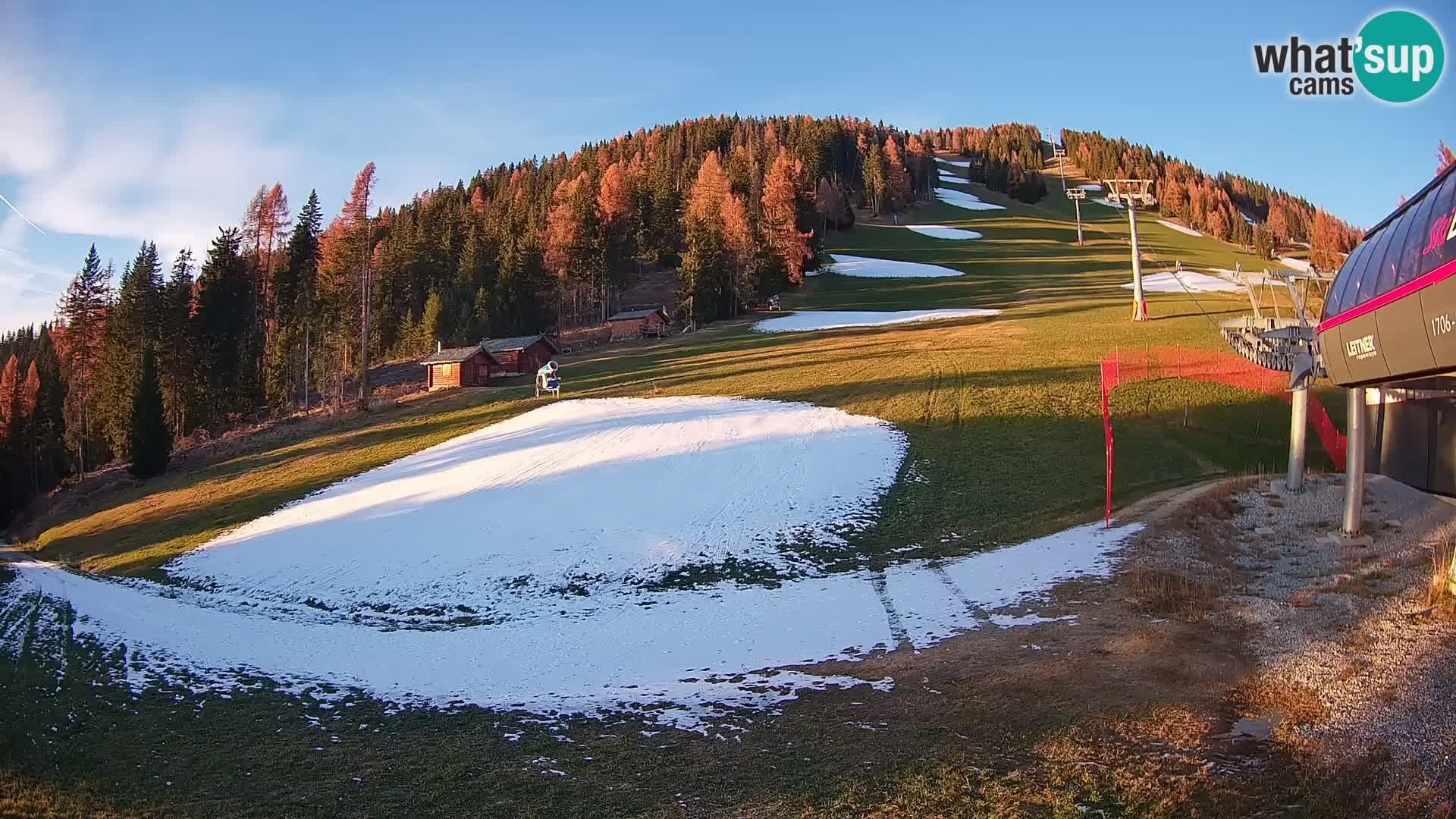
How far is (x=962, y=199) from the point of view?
15188cm

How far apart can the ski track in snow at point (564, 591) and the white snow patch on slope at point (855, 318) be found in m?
27.9

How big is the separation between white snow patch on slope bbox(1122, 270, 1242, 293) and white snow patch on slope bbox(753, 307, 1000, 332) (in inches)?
624

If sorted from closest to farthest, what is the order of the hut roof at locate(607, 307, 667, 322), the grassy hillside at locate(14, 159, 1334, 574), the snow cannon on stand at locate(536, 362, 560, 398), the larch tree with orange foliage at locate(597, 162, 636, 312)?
the grassy hillside at locate(14, 159, 1334, 574) < the snow cannon on stand at locate(536, 362, 560, 398) < the hut roof at locate(607, 307, 667, 322) < the larch tree with orange foliage at locate(597, 162, 636, 312)

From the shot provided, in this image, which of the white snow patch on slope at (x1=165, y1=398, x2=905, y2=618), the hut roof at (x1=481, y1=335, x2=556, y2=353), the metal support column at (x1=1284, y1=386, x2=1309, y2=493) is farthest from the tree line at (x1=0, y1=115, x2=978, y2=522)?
the metal support column at (x1=1284, y1=386, x2=1309, y2=493)

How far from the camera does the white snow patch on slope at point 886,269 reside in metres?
85.2

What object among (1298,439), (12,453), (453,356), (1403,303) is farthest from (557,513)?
(12,453)

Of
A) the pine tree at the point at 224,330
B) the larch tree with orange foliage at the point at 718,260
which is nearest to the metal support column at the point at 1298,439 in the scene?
the larch tree with orange foliage at the point at 718,260

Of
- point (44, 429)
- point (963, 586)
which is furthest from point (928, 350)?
point (44, 429)

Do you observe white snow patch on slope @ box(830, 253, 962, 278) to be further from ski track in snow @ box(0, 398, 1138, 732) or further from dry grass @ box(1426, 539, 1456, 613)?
dry grass @ box(1426, 539, 1456, 613)

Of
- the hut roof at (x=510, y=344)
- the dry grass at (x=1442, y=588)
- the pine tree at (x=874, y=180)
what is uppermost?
the pine tree at (x=874, y=180)

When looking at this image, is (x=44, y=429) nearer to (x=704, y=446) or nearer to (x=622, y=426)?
(x=622, y=426)

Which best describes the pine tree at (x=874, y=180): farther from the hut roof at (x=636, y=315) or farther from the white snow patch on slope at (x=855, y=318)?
the hut roof at (x=636, y=315)

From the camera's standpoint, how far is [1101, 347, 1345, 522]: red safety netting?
102 feet

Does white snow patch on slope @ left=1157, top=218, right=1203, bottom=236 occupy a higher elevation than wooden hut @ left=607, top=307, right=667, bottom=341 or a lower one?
higher
